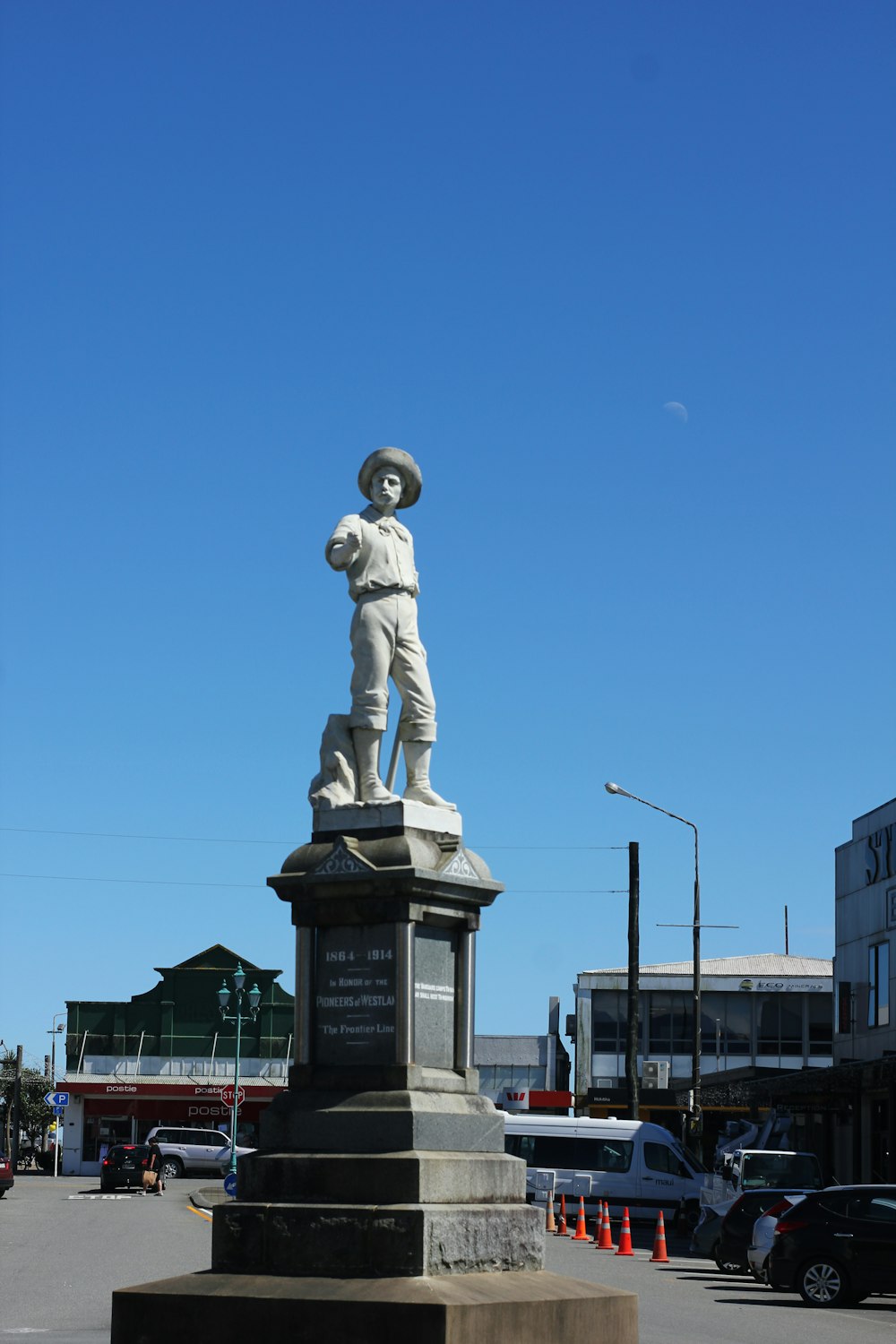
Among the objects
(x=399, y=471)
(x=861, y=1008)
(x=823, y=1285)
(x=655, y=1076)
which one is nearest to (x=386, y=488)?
(x=399, y=471)

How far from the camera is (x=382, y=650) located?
12102mm

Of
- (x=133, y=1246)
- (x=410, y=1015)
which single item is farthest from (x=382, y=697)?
(x=133, y=1246)

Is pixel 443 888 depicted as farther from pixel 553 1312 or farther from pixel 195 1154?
pixel 195 1154

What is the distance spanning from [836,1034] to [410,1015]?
3559cm

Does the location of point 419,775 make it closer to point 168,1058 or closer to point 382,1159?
point 382,1159

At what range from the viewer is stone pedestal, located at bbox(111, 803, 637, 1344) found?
→ 32.9 feet

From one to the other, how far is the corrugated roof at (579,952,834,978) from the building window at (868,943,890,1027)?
31.6m

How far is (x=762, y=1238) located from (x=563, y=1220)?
362 inches

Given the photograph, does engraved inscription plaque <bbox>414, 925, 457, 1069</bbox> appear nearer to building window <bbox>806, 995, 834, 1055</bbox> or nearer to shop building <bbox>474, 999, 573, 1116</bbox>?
building window <bbox>806, 995, 834, 1055</bbox>

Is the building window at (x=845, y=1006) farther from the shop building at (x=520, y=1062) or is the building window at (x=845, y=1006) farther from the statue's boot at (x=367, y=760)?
the shop building at (x=520, y=1062)

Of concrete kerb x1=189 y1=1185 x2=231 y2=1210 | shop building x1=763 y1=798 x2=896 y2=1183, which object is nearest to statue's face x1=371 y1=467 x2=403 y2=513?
shop building x1=763 y1=798 x2=896 y2=1183

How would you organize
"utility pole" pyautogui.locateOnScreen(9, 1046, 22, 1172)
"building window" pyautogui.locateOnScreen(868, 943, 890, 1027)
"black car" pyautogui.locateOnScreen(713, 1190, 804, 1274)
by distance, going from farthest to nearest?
1. "utility pole" pyautogui.locateOnScreen(9, 1046, 22, 1172)
2. "building window" pyautogui.locateOnScreen(868, 943, 890, 1027)
3. "black car" pyautogui.locateOnScreen(713, 1190, 804, 1274)

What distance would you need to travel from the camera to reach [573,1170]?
1367 inches

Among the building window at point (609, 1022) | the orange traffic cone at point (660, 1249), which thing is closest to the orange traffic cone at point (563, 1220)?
the orange traffic cone at point (660, 1249)
